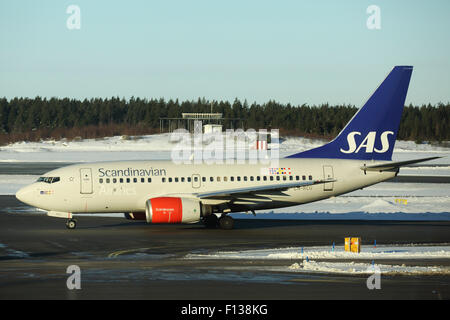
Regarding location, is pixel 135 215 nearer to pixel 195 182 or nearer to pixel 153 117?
pixel 195 182

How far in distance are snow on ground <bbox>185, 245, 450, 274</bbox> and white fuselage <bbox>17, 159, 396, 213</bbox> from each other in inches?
341

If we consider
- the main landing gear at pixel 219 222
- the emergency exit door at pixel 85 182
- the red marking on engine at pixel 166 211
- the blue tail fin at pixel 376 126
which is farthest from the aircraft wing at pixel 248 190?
the emergency exit door at pixel 85 182

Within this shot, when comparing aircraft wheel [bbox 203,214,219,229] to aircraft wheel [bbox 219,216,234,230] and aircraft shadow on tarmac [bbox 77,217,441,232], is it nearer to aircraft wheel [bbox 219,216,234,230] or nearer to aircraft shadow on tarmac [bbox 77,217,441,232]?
aircraft shadow on tarmac [bbox 77,217,441,232]

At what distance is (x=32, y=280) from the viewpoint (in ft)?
66.9

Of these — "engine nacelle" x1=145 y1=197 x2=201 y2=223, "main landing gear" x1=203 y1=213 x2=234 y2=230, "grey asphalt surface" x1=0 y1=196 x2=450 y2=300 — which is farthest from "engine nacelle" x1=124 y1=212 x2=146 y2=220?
"main landing gear" x1=203 y1=213 x2=234 y2=230

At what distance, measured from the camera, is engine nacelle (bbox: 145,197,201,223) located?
33.4m

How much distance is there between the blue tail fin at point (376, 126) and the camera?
38562 millimetres

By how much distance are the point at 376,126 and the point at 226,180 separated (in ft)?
29.7

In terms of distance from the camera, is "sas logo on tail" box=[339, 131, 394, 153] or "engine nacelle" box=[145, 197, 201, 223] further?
Result: "sas logo on tail" box=[339, 131, 394, 153]

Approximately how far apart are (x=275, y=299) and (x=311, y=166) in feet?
66.6

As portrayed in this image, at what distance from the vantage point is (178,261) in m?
24.5

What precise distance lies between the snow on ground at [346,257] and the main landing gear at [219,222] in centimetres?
776

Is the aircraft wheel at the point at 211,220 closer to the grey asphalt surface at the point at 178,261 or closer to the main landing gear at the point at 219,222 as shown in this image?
the main landing gear at the point at 219,222

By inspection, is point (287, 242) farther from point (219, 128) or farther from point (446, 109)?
point (446, 109)
